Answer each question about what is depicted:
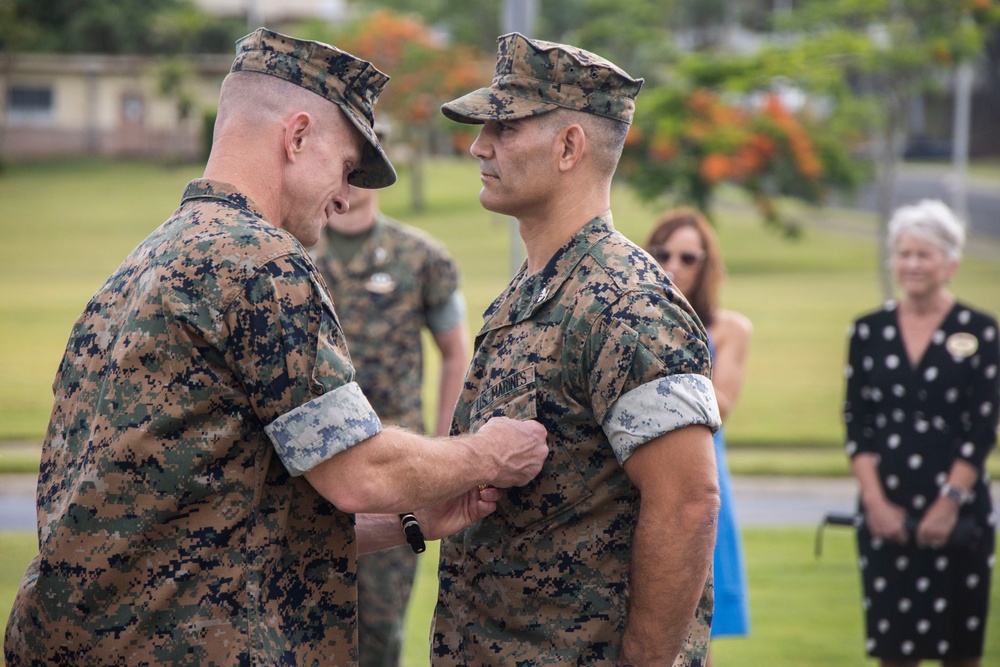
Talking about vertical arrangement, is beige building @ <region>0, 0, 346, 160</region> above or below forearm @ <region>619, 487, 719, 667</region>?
above

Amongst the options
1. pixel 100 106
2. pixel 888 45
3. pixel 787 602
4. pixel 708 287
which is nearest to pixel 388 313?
pixel 708 287

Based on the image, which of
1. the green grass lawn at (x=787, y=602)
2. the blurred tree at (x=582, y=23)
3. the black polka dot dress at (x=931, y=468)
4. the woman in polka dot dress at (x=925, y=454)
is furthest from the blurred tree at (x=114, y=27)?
the black polka dot dress at (x=931, y=468)

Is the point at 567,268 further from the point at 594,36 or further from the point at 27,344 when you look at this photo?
the point at 594,36

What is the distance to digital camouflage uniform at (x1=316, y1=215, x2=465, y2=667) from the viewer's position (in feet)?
15.6

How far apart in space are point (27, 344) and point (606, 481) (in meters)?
12.3

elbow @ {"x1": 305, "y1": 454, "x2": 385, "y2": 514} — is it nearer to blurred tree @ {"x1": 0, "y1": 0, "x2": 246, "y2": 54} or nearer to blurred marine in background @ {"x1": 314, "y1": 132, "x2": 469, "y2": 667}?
blurred marine in background @ {"x1": 314, "y1": 132, "x2": 469, "y2": 667}

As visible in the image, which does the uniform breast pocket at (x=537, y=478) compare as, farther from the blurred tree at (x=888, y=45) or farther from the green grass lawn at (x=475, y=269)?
the blurred tree at (x=888, y=45)

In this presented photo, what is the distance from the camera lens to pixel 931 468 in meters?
4.49

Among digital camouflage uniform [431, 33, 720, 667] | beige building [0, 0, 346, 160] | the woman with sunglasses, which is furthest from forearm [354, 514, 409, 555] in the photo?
beige building [0, 0, 346, 160]

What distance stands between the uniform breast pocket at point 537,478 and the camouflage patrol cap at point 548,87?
24.7 inches

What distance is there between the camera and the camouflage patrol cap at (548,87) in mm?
2574

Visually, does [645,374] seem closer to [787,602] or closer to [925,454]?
[925,454]

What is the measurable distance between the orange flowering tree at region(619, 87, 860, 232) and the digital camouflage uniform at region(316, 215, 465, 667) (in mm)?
17089

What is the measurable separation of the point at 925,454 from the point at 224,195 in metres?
3.31
